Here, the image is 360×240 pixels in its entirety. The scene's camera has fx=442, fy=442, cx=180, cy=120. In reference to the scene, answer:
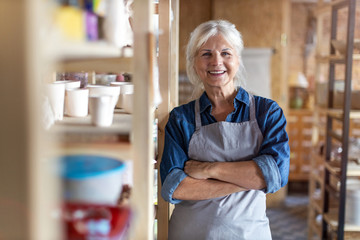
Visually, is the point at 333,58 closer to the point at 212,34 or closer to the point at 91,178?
the point at 212,34

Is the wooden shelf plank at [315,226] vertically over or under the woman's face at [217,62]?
under

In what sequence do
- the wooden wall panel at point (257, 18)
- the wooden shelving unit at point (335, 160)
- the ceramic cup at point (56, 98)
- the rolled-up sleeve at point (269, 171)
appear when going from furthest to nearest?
the wooden wall panel at point (257, 18) → the wooden shelving unit at point (335, 160) → the rolled-up sleeve at point (269, 171) → the ceramic cup at point (56, 98)

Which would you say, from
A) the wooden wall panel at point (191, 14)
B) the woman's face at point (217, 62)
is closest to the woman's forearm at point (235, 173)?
the woman's face at point (217, 62)

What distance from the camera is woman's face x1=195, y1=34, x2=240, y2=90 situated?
193 centimetres

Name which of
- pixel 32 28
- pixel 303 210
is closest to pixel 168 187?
pixel 32 28

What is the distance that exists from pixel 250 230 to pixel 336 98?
216 centimetres

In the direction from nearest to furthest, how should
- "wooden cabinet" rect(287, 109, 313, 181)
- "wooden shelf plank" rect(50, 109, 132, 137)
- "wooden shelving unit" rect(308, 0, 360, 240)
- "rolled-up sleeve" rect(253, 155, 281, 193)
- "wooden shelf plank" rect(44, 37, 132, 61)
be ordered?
"wooden shelf plank" rect(44, 37, 132, 61)
"wooden shelf plank" rect(50, 109, 132, 137)
"rolled-up sleeve" rect(253, 155, 281, 193)
"wooden shelving unit" rect(308, 0, 360, 240)
"wooden cabinet" rect(287, 109, 313, 181)

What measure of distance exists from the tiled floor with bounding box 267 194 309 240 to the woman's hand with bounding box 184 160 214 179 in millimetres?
2742

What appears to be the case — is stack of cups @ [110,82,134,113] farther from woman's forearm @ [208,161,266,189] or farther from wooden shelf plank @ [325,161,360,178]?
wooden shelf plank @ [325,161,360,178]

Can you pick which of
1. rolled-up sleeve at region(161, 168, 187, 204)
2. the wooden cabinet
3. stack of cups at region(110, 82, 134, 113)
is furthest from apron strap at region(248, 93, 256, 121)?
the wooden cabinet

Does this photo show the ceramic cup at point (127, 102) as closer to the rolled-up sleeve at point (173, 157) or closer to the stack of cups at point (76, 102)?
the stack of cups at point (76, 102)

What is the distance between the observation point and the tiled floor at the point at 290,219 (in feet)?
14.6

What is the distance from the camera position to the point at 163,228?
2191mm

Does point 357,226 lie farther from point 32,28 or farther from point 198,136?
point 32,28
